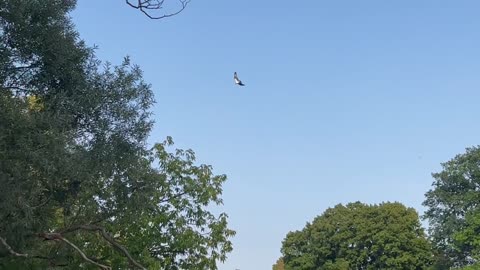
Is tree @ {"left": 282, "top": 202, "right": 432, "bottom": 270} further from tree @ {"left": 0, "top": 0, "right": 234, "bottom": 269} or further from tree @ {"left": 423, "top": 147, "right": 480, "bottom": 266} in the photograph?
tree @ {"left": 0, "top": 0, "right": 234, "bottom": 269}

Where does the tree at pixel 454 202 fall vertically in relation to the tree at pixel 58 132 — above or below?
above

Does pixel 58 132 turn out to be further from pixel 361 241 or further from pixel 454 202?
pixel 361 241

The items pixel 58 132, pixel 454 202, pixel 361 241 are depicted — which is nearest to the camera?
pixel 58 132

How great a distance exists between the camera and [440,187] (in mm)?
43750

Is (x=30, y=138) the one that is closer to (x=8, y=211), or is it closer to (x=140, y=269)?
(x=8, y=211)

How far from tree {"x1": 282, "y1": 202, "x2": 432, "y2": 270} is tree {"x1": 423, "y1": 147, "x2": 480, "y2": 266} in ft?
8.78

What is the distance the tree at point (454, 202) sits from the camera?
41.2 metres

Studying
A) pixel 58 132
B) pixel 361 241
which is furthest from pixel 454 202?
pixel 58 132

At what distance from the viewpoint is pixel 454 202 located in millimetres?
41750

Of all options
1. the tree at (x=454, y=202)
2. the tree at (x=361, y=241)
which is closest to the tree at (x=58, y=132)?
the tree at (x=454, y=202)

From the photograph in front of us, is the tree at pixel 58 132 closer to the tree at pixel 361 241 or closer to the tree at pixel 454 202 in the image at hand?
the tree at pixel 454 202

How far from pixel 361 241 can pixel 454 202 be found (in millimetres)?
8163

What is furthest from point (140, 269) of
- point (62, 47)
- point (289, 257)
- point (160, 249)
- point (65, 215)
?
point (289, 257)

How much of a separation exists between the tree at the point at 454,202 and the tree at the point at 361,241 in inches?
105
